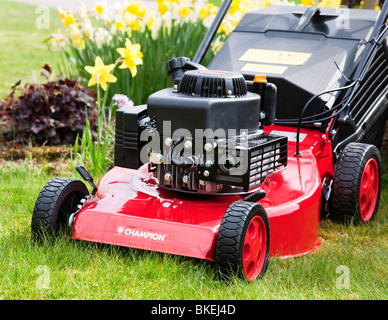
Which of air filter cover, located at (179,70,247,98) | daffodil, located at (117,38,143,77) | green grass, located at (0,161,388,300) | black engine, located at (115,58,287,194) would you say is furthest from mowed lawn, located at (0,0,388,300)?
daffodil, located at (117,38,143,77)

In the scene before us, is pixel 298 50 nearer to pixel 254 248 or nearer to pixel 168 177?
pixel 168 177

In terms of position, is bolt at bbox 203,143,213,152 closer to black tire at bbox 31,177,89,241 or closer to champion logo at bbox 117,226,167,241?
champion logo at bbox 117,226,167,241

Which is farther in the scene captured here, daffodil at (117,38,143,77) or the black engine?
daffodil at (117,38,143,77)

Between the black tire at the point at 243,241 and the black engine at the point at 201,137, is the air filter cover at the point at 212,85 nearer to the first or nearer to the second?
the black engine at the point at 201,137

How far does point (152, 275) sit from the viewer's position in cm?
249

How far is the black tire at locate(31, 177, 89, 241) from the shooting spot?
8.66 ft

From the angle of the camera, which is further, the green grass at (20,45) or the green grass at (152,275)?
the green grass at (20,45)

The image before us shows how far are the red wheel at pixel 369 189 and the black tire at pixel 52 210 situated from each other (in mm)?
1478

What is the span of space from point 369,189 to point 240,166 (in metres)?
1.12

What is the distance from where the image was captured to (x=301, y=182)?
2.94 meters

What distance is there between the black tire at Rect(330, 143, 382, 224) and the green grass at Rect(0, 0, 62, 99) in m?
3.76

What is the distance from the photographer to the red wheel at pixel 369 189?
3369 millimetres

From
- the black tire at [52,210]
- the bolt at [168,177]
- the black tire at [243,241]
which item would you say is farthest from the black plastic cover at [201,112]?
the black tire at [52,210]
